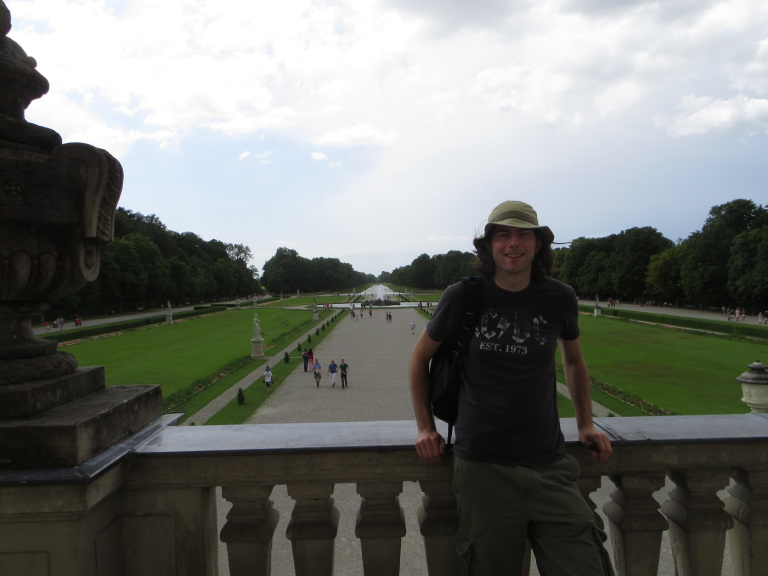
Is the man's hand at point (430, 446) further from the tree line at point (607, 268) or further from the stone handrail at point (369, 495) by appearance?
the tree line at point (607, 268)

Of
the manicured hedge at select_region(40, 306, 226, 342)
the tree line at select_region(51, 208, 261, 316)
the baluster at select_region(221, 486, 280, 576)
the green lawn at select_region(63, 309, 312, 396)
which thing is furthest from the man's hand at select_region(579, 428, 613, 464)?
the tree line at select_region(51, 208, 261, 316)

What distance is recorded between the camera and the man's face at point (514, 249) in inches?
89.2

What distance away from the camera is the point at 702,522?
97.5 inches

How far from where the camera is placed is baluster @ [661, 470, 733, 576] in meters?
2.47

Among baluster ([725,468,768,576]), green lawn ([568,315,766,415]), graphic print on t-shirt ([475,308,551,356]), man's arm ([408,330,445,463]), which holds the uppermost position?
graphic print on t-shirt ([475,308,551,356])

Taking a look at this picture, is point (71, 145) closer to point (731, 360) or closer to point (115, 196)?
point (115, 196)

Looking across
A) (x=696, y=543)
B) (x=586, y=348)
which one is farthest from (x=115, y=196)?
(x=586, y=348)

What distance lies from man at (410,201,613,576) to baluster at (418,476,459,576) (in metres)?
0.25

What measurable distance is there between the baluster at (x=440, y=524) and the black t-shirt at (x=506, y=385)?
13.5 inches

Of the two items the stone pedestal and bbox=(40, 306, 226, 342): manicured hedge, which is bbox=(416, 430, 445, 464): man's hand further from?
bbox=(40, 306, 226, 342): manicured hedge

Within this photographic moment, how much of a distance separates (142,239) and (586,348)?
54.8 metres

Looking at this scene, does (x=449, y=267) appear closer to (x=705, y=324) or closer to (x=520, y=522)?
(x=705, y=324)

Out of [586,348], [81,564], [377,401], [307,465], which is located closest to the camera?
[81,564]

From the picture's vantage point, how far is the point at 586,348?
28.5 m
